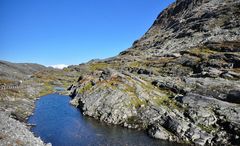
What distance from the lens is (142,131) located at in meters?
62.6

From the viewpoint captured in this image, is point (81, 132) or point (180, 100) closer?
point (81, 132)

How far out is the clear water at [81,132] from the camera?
53.0 metres

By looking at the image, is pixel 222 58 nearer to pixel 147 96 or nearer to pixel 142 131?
pixel 147 96

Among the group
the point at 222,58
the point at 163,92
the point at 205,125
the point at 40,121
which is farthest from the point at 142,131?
the point at 222,58

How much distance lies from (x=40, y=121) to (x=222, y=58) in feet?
258

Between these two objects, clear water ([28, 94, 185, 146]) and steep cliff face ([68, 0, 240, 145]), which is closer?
clear water ([28, 94, 185, 146])

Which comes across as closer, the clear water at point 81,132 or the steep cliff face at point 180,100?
the clear water at point 81,132

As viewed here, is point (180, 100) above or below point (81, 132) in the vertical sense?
above

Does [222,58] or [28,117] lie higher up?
[222,58]

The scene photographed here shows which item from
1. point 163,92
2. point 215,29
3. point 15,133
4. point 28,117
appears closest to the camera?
point 15,133

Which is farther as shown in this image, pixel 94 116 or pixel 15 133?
pixel 94 116

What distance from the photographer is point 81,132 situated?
60375 mm

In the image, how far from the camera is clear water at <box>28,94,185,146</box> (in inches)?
2088

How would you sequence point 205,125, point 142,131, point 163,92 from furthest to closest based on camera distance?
point 163,92
point 142,131
point 205,125
